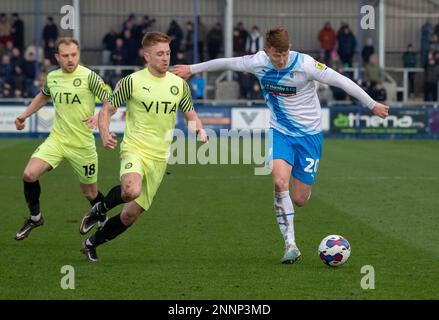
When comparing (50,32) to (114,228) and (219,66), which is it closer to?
(219,66)

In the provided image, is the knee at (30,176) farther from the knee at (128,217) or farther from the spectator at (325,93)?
the spectator at (325,93)

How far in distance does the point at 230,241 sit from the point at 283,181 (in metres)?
1.46

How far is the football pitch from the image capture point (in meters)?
9.26

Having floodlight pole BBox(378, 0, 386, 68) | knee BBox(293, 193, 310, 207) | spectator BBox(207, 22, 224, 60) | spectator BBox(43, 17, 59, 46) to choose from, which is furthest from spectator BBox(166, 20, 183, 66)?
knee BBox(293, 193, 310, 207)

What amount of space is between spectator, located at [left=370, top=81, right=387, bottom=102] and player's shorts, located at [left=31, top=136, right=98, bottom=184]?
20.7m

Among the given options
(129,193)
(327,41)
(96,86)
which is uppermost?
(327,41)

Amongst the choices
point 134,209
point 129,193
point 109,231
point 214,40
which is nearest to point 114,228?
point 109,231

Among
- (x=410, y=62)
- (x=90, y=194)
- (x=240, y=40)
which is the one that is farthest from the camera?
(x=410, y=62)

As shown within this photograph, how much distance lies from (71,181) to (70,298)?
35.2 ft

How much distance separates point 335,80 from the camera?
427 inches

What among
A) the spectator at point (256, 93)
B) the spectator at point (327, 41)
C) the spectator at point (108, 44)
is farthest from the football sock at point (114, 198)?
the spectator at point (327, 41)
